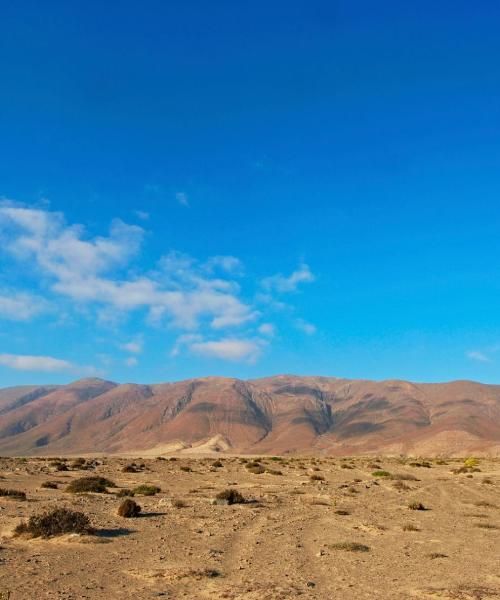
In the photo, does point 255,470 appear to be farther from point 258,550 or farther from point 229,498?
point 258,550

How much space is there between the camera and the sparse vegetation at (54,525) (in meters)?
14.7

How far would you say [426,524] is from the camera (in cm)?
2064

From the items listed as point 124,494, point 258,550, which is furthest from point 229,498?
point 258,550

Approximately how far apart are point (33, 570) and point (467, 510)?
21.4 meters

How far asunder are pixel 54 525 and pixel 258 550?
6054mm

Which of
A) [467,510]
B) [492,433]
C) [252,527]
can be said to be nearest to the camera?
[252,527]

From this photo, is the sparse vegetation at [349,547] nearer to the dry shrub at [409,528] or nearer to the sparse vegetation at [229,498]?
the dry shrub at [409,528]

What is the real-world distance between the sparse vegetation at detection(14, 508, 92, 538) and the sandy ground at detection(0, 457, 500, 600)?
13.4 inches

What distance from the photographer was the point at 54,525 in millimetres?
15047

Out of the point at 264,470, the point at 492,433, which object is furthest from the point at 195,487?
the point at 492,433

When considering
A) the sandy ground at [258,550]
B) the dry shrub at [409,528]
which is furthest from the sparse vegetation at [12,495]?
the dry shrub at [409,528]

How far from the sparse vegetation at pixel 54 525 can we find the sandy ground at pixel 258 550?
0.34 metres

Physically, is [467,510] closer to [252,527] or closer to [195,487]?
[252,527]

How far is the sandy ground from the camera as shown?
10.8 m
